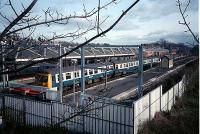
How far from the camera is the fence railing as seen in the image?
992cm

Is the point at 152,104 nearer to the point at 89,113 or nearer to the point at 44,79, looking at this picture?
the point at 89,113

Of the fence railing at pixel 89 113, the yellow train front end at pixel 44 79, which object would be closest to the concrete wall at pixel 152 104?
the fence railing at pixel 89 113

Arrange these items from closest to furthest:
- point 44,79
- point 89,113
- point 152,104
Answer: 1. point 89,113
2. point 152,104
3. point 44,79

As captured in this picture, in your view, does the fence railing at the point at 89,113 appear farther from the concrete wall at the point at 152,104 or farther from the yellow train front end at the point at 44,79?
the yellow train front end at the point at 44,79

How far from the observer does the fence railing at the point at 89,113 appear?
391 inches

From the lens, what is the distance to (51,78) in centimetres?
2219

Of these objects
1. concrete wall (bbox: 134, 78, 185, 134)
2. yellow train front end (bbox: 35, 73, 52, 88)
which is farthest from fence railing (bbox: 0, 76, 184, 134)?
yellow train front end (bbox: 35, 73, 52, 88)

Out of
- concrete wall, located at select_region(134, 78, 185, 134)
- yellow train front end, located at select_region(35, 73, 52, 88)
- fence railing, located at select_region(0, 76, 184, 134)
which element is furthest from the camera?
yellow train front end, located at select_region(35, 73, 52, 88)

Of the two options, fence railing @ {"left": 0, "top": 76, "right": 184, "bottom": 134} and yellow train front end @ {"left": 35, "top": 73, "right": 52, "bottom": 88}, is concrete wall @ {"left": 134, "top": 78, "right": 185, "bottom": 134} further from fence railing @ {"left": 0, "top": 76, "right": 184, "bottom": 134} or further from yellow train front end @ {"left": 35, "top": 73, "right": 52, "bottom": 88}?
yellow train front end @ {"left": 35, "top": 73, "right": 52, "bottom": 88}

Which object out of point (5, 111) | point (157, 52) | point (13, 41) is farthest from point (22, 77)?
point (157, 52)

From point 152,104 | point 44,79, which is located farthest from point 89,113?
point 44,79

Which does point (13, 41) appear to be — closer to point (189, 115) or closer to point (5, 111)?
point (5, 111)

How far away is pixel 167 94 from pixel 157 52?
122 feet

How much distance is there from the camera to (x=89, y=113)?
1005 centimetres
